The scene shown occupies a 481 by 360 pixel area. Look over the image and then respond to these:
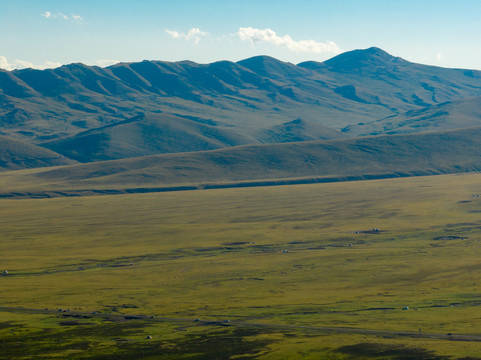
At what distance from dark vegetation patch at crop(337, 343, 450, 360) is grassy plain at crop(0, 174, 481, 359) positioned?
211 mm

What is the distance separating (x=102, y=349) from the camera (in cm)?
8506

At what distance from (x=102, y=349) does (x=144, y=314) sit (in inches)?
660

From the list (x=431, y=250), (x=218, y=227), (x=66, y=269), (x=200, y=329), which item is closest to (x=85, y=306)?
(x=200, y=329)

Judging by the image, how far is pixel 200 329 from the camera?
92.8 meters

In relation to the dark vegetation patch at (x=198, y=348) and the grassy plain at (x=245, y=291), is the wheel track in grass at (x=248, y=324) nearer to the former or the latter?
the grassy plain at (x=245, y=291)

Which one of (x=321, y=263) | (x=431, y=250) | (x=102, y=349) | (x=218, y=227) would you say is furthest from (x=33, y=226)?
(x=102, y=349)

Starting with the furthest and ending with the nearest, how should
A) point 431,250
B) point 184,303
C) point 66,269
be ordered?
point 431,250 → point 66,269 → point 184,303

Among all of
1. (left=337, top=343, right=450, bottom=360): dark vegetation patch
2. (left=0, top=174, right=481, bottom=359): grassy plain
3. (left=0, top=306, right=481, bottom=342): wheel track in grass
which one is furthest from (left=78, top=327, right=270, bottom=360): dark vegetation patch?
(left=337, top=343, right=450, bottom=360): dark vegetation patch

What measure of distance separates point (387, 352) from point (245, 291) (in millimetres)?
38067

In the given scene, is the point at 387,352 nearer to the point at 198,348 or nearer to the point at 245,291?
the point at 198,348

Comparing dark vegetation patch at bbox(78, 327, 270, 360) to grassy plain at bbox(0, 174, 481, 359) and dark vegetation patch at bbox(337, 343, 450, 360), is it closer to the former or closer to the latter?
grassy plain at bbox(0, 174, 481, 359)

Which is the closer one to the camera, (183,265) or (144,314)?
(144,314)

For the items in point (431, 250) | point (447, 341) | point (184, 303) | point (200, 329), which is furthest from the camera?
point (431, 250)

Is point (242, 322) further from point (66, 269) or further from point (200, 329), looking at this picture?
point (66, 269)
